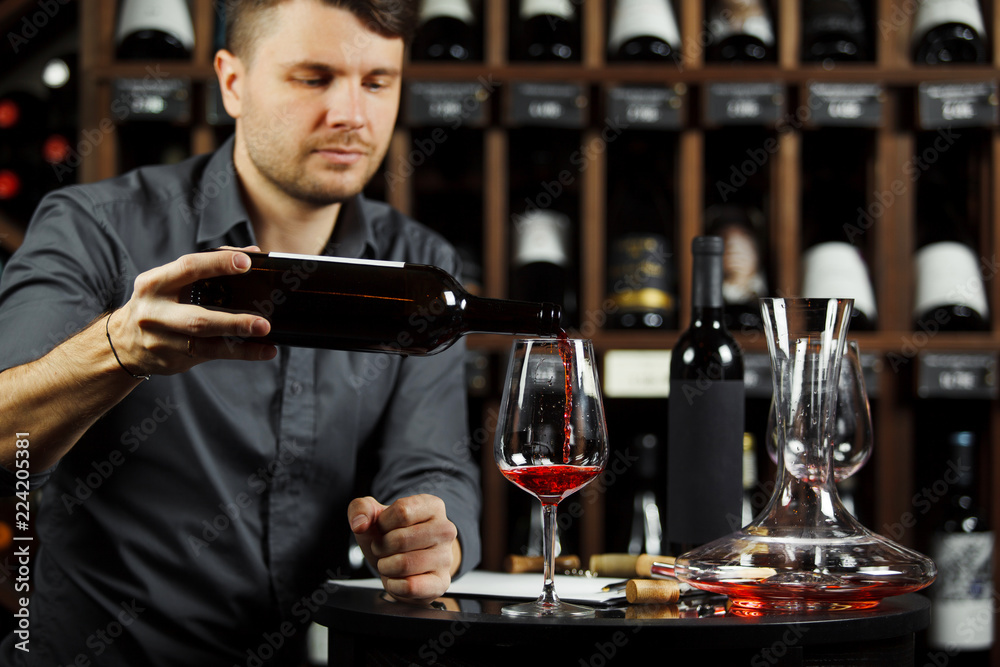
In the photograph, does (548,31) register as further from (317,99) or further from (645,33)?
(317,99)

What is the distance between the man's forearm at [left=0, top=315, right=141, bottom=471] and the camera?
789mm

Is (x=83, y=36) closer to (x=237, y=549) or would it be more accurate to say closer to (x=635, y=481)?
(x=237, y=549)

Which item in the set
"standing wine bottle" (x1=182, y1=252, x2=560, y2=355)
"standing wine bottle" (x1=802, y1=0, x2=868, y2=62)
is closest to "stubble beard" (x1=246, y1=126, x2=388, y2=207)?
"standing wine bottle" (x1=182, y1=252, x2=560, y2=355)

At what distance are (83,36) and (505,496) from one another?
1.09 m

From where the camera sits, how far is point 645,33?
163 cm

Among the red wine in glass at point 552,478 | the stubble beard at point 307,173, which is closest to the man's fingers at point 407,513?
the red wine in glass at point 552,478

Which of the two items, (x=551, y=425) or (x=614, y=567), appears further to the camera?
(x=614, y=567)

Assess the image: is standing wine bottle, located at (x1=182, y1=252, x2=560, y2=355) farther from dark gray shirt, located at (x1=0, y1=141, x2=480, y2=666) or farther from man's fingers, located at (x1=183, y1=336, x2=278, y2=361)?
dark gray shirt, located at (x1=0, y1=141, x2=480, y2=666)

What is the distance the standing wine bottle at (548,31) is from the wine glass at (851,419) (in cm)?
91

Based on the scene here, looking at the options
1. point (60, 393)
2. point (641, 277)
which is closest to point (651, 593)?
point (60, 393)

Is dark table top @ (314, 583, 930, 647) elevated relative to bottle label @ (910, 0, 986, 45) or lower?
lower

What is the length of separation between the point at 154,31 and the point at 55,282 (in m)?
0.78

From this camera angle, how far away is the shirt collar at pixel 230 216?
1.18 metres

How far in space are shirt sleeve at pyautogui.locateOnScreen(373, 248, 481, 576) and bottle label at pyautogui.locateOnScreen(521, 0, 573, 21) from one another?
2.30 feet
